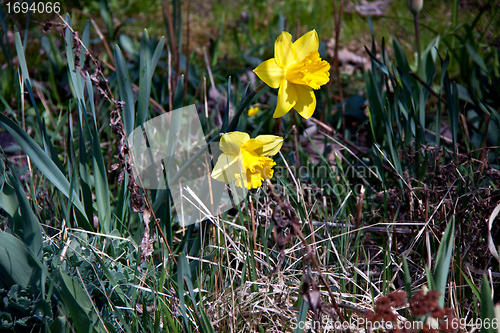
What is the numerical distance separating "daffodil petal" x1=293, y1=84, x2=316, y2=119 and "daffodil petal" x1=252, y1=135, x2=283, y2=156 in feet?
0.41

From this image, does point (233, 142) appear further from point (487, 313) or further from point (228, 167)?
point (487, 313)

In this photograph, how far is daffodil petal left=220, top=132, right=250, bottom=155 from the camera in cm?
119

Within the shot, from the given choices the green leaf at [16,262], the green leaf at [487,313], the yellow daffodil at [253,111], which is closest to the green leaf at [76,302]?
the green leaf at [16,262]

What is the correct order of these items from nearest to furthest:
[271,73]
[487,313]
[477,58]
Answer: [487,313]
[271,73]
[477,58]

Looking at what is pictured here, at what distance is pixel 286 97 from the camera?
1205 mm

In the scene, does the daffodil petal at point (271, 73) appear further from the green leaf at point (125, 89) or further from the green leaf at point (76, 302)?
the green leaf at point (76, 302)

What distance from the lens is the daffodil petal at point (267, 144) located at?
1.27 meters

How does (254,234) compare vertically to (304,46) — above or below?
below

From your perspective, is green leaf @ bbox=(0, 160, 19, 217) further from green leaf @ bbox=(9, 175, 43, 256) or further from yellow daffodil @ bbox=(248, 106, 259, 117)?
yellow daffodil @ bbox=(248, 106, 259, 117)

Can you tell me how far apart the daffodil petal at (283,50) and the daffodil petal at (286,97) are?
0.06 metres

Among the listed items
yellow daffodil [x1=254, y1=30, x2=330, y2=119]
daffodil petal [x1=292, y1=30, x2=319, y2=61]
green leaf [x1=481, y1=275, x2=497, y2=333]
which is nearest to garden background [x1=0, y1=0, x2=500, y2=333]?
green leaf [x1=481, y1=275, x2=497, y2=333]

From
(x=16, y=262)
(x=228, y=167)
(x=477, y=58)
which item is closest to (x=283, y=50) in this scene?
(x=228, y=167)

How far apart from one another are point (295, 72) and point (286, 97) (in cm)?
8

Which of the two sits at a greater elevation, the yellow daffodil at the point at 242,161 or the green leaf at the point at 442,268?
the yellow daffodil at the point at 242,161
